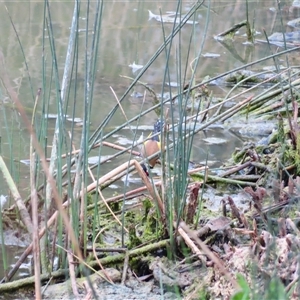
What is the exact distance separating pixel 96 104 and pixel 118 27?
243cm

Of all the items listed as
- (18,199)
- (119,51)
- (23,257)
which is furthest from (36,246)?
(119,51)

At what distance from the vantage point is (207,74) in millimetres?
4305

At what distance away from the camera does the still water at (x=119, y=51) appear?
10.2 ft

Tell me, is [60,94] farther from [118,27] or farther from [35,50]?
[118,27]

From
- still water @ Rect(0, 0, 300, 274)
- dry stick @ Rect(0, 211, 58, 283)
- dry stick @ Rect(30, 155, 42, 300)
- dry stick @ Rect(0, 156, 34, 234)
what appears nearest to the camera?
dry stick @ Rect(30, 155, 42, 300)

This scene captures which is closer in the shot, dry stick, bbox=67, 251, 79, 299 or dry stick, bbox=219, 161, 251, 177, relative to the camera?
dry stick, bbox=67, 251, 79, 299

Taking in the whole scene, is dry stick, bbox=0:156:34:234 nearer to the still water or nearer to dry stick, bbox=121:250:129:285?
dry stick, bbox=121:250:129:285

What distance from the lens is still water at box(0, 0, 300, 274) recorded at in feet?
10.2

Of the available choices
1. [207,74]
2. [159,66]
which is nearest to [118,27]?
[159,66]

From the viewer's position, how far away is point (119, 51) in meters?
5.02

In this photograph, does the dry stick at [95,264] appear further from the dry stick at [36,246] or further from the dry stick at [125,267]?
the dry stick at [36,246]

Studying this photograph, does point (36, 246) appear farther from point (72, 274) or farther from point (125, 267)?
point (125, 267)

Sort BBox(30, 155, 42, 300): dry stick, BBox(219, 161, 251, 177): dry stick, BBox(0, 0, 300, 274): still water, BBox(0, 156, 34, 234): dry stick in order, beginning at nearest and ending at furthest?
BBox(30, 155, 42, 300): dry stick → BBox(0, 156, 34, 234): dry stick → BBox(219, 161, 251, 177): dry stick → BBox(0, 0, 300, 274): still water

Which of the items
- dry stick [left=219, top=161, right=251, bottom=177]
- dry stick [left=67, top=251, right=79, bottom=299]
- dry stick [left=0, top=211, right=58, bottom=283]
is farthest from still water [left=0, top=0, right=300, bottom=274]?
dry stick [left=67, top=251, right=79, bottom=299]
